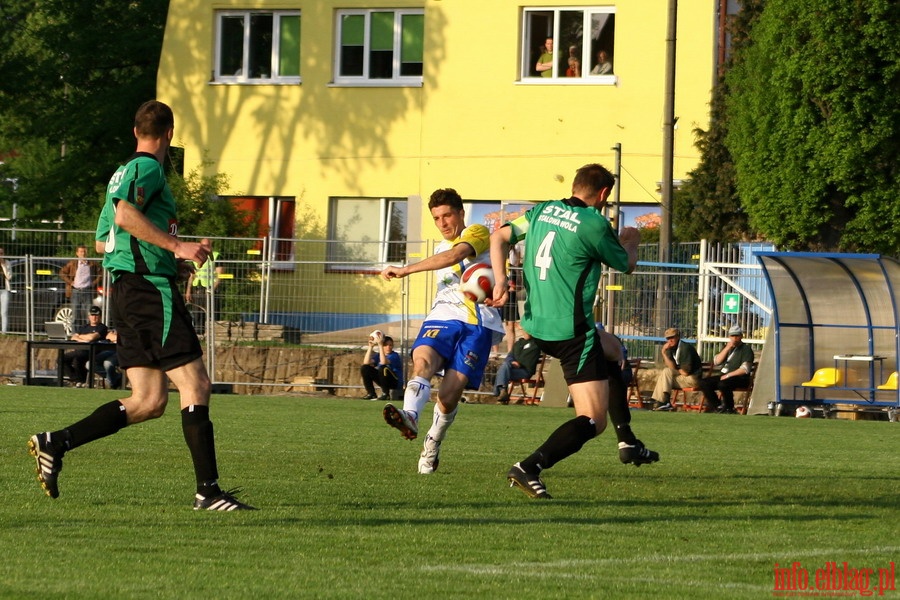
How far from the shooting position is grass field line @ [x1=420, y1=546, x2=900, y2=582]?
621 centimetres

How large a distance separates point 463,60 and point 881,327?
13.6 metres

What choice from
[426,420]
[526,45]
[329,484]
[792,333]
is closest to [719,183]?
[526,45]

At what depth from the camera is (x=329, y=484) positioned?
9.34 metres

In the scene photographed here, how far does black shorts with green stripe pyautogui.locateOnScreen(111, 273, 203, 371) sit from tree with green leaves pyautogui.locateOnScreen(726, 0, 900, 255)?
1859 cm

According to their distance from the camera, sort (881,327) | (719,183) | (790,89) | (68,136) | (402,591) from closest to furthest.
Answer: (402,591)
(881,327)
(790,89)
(719,183)
(68,136)

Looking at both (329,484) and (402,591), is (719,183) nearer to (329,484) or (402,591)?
(329,484)

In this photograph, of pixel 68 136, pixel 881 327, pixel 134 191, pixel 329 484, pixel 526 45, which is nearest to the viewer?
pixel 134 191

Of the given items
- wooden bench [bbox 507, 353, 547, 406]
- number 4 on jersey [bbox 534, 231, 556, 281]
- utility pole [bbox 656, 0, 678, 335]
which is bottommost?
wooden bench [bbox 507, 353, 547, 406]

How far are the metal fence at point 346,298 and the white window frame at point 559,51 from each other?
6560mm

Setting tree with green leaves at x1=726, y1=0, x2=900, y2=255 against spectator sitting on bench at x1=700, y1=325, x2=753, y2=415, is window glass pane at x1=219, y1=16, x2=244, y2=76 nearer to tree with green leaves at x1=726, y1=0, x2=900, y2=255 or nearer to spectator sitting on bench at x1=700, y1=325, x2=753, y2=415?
tree with green leaves at x1=726, y1=0, x2=900, y2=255

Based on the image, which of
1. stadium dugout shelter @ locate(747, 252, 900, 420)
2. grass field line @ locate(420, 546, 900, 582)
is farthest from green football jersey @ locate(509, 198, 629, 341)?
stadium dugout shelter @ locate(747, 252, 900, 420)

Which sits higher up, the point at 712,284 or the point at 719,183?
the point at 719,183

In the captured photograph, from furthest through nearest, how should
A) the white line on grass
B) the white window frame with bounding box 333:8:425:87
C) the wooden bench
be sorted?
the white window frame with bounding box 333:8:425:87, the wooden bench, the white line on grass

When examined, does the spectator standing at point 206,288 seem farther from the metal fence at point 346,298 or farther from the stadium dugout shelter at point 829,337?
the stadium dugout shelter at point 829,337
